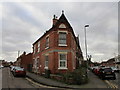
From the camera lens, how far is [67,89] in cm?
1296

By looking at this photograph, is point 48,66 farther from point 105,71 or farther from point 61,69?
point 105,71

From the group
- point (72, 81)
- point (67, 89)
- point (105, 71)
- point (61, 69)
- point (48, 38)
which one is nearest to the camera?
point (67, 89)

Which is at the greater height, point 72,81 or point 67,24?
point 67,24

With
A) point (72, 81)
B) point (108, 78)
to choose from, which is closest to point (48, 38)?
point (72, 81)

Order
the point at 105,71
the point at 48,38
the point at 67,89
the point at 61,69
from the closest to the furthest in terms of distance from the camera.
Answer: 1. the point at 67,89
2. the point at 61,69
3. the point at 105,71
4. the point at 48,38

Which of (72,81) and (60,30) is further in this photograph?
(60,30)

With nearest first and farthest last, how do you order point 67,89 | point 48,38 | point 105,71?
1. point 67,89
2. point 105,71
3. point 48,38

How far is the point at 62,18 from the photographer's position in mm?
21047

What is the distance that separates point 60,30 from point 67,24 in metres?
1.35

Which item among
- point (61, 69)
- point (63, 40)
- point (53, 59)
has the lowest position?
point (61, 69)

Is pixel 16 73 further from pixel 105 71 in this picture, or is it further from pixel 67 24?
pixel 105 71

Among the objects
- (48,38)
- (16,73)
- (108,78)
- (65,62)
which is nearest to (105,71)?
(108,78)

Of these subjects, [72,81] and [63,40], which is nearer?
[72,81]

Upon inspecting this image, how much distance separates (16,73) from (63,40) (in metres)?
8.70
